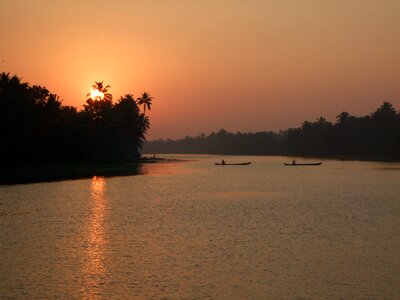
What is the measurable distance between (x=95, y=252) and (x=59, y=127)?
77464mm

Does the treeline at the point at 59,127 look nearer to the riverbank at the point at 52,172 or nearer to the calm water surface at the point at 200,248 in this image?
the riverbank at the point at 52,172

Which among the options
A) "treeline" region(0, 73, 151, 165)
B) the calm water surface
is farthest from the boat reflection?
"treeline" region(0, 73, 151, 165)

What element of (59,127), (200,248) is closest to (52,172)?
(59,127)

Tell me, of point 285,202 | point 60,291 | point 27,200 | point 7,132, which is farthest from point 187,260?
point 7,132

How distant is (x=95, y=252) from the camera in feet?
85.5

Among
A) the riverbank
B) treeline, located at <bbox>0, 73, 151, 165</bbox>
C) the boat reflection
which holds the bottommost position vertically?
the boat reflection

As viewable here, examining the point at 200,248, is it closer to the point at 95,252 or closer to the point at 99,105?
the point at 95,252

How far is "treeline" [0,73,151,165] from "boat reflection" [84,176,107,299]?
45.2m

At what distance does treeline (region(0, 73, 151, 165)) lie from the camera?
8769cm

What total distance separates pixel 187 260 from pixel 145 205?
2382cm

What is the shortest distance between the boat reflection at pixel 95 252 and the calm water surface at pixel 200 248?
0.05 m

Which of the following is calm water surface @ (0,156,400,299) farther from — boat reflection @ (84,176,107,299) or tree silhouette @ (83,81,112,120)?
tree silhouette @ (83,81,112,120)

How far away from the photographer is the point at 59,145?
10231cm

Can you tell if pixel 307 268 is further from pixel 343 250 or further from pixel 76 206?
pixel 76 206
